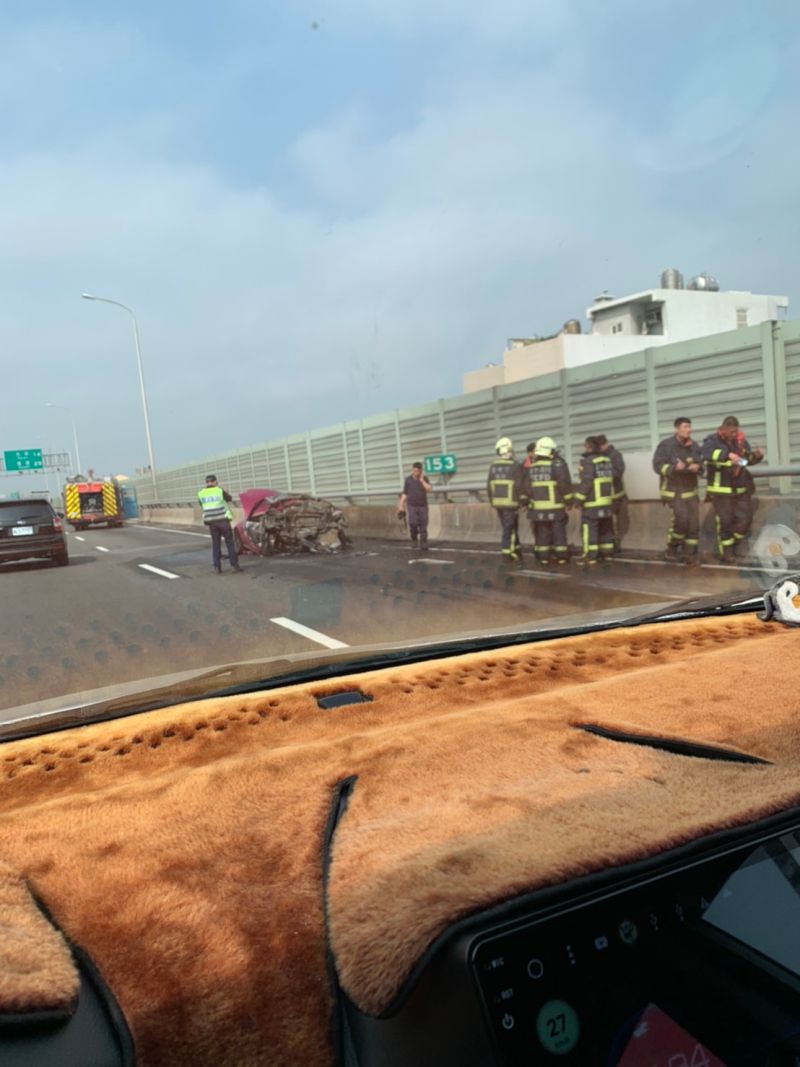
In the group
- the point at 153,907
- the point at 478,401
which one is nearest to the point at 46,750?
the point at 153,907

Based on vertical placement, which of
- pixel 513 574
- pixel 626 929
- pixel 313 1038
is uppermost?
pixel 626 929

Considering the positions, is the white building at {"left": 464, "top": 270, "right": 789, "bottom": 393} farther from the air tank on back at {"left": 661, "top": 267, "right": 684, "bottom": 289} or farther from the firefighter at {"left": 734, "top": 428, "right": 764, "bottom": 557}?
the firefighter at {"left": 734, "top": 428, "right": 764, "bottom": 557}

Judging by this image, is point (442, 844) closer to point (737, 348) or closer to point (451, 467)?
point (737, 348)

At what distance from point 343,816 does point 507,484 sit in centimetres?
1212

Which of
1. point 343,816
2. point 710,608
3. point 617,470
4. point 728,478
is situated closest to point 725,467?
point 728,478

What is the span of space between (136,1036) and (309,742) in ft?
3.74

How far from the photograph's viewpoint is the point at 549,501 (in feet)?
42.3

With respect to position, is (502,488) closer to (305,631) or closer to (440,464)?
(440,464)

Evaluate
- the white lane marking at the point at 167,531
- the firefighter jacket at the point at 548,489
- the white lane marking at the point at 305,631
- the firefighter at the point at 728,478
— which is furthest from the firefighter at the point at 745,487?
the white lane marking at the point at 305,631

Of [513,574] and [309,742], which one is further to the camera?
[513,574]

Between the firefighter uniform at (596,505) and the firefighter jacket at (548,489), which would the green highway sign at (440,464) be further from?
the firefighter uniform at (596,505)

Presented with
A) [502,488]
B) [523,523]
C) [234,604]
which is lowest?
[523,523]

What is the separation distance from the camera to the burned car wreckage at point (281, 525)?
6.89 metres

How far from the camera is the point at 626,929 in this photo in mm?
1238
